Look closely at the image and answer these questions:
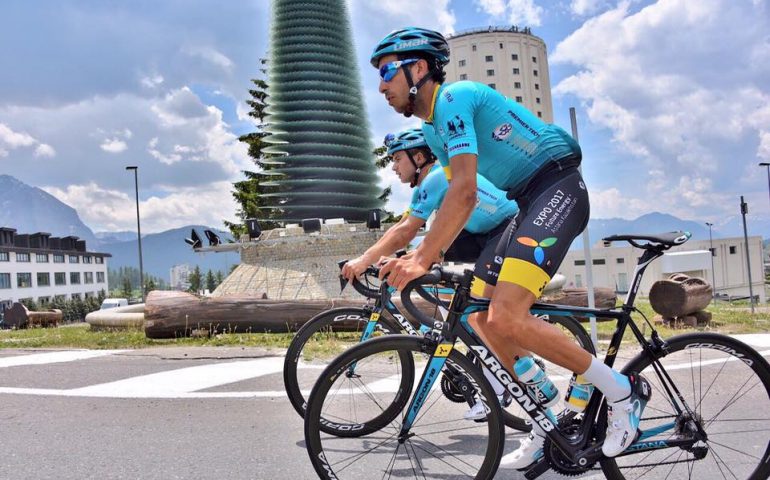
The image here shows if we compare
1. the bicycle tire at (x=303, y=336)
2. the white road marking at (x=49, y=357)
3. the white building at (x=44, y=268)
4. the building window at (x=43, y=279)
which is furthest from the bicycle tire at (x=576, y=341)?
the building window at (x=43, y=279)

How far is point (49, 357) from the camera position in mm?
7766

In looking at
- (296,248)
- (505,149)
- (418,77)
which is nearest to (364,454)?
(505,149)

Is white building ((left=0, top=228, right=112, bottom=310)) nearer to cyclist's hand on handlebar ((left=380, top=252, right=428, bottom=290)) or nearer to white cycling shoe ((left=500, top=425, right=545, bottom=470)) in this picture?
cyclist's hand on handlebar ((left=380, top=252, right=428, bottom=290))

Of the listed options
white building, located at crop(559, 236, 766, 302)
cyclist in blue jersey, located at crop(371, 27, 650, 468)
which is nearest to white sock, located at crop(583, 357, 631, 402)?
cyclist in blue jersey, located at crop(371, 27, 650, 468)

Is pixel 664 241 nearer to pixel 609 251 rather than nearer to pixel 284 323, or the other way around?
pixel 284 323

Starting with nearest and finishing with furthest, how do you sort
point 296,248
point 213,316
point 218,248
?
point 213,316
point 296,248
point 218,248

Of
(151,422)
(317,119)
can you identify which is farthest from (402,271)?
(317,119)

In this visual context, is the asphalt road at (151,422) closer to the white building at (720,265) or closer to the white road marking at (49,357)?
the white road marking at (49,357)

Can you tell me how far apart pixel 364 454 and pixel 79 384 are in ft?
12.6

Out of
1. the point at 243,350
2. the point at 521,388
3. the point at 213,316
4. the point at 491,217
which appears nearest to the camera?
the point at 521,388

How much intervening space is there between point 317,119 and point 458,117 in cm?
4059

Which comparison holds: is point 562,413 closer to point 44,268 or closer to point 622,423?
point 622,423

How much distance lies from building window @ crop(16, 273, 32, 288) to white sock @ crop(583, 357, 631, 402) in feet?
322

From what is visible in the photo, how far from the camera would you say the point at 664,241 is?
3051mm
